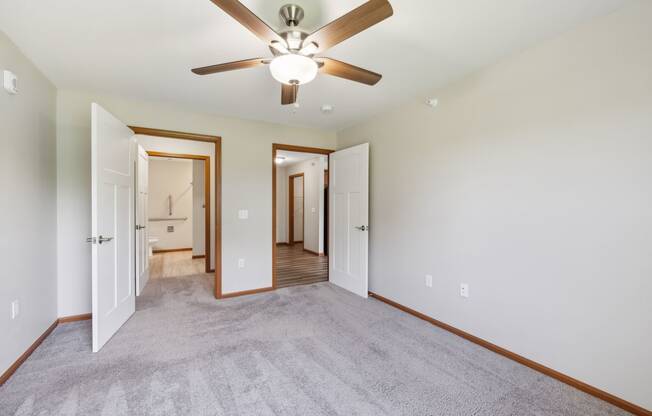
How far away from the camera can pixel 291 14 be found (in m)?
1.59

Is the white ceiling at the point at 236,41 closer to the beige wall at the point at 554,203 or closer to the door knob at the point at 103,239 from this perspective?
the beige wall at the point at 554,203

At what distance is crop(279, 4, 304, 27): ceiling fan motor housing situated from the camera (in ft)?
5.13

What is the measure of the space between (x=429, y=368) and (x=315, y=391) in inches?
33.6

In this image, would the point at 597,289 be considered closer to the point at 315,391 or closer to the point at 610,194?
the point at 610,194

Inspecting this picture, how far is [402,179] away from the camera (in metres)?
3.20

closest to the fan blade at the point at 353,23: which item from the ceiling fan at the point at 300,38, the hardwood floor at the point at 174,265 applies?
the ceiling fan at the point at 300,38

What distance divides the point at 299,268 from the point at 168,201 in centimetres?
400

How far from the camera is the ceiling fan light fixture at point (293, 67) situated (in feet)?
4.96

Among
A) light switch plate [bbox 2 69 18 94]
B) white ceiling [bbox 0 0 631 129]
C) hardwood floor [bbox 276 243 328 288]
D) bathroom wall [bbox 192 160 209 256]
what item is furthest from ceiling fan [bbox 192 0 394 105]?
bathroom wall [bbox 192 160 209 256]

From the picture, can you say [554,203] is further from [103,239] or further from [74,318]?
[74,318]

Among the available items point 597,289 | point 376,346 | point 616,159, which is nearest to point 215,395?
Answer: point 376,346

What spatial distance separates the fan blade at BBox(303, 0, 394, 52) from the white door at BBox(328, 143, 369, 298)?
2121mm

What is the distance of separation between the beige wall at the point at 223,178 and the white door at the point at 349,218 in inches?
23.5

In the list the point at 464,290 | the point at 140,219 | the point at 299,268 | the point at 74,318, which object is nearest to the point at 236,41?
the point at 464,290
